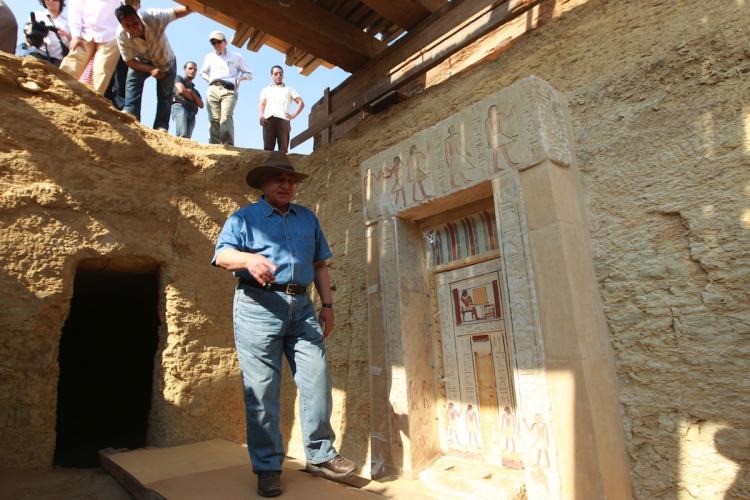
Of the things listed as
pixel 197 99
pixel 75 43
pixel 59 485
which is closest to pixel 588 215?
pixel 59 485

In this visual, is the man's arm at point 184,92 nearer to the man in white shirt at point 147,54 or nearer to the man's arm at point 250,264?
the man in white shirt at point 147,54

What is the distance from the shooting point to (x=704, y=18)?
2436 millimetres

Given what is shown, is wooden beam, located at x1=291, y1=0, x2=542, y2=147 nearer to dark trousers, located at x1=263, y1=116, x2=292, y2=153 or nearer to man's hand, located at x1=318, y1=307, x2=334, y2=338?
dark trousers, located at x1=263, y1=116, x2=292, y2=153

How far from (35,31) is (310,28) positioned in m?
2.87

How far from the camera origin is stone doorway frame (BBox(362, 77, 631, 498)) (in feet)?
7.59

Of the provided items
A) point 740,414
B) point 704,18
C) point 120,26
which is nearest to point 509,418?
point 740,414

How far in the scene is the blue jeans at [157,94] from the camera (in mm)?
4777

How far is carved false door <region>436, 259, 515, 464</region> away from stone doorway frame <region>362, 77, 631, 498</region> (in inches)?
4.9

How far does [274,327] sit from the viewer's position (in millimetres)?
2617

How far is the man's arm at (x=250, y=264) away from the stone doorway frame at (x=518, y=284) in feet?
3.83

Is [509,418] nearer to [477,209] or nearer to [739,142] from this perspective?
[477,209]

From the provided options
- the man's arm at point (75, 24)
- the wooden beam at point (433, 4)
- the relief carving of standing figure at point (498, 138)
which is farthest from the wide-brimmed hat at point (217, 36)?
Answer: the relief carving of standing figure at point (498, 138)

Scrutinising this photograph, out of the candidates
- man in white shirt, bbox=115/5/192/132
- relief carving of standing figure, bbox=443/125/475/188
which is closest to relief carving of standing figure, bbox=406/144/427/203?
relief carving of standing figure, bbox=443/125/475/188

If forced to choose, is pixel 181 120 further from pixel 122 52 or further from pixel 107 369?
pixel 107 369
